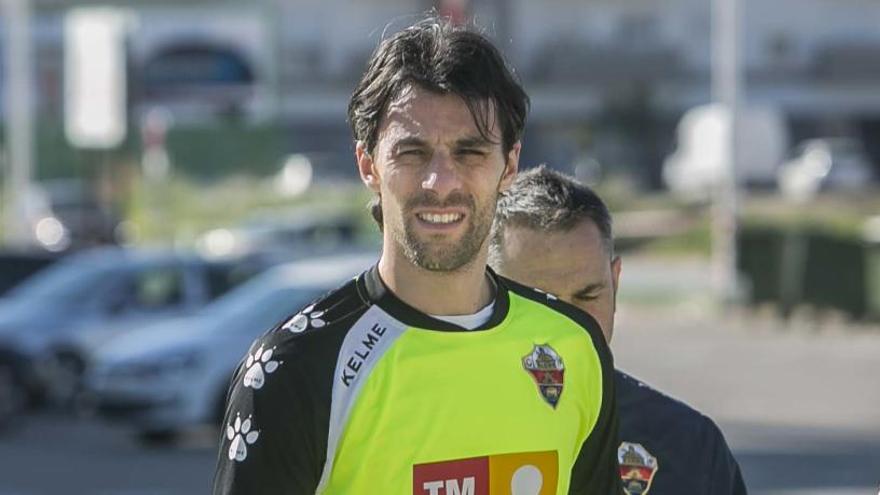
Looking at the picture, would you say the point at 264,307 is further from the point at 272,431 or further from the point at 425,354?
the point at 272,431

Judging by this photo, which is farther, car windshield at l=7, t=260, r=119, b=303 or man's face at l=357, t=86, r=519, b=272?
car windshield at l=7, t=260, r=119, b=303

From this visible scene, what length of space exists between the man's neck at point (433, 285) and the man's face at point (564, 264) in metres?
0.71

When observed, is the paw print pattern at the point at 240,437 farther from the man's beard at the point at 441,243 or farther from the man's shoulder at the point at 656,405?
the man's shoulder at the point at 656,405

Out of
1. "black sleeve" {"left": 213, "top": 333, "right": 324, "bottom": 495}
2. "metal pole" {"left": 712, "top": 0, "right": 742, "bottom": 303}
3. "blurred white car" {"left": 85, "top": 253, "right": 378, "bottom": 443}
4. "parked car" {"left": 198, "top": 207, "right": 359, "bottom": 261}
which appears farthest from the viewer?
"parked car" {"left": 198, "top": 207, "right": 359, "bottom": 261}

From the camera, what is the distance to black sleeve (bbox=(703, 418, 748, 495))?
157 inches

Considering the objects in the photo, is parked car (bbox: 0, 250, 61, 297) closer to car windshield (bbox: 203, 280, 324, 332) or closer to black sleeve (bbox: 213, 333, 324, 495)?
car windshield (bbox: 203, 280, 324, 332)

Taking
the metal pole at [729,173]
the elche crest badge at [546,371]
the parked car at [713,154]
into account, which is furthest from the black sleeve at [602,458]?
the parked car at [713,154]

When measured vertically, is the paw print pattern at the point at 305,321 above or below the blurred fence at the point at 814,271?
above

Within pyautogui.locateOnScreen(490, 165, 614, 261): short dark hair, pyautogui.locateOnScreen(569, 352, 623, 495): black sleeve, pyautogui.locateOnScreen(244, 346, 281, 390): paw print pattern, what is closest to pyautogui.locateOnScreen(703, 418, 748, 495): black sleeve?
pyautogui.locateOnScreen(490, 165, 614, 261): short dark hair

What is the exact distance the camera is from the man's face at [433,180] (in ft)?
10.5

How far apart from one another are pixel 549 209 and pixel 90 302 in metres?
18.3

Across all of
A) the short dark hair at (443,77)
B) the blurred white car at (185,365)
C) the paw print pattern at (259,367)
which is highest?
the short dark hair at (443,77)

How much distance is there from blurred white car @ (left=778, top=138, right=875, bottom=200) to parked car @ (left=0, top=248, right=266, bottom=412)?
37.4 metres

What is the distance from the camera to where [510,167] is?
3.36 m
